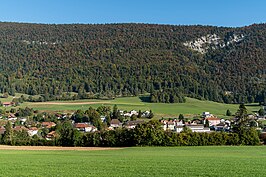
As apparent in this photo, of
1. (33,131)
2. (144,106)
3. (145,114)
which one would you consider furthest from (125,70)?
(33,131)

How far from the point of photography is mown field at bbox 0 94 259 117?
338ft

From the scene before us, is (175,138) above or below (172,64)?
below

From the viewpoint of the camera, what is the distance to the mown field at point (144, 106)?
103m

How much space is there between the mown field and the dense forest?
6498mm

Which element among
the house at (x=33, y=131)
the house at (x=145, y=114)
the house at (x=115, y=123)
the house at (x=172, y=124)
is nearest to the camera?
the house at (x=33, y=131)

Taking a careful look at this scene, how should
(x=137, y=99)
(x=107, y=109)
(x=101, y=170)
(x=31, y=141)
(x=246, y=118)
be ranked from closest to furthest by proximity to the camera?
(x=101, y=170), (x=31, y=141), (x=246, y=118), (x=107, y=109), (x=137, y=99)

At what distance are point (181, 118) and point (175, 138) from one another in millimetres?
43486

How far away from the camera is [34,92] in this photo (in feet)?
429

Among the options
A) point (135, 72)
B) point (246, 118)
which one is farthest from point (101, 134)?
point (135, 72)

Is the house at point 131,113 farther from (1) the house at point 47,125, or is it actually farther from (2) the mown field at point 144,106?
(1) the house at point 47,125

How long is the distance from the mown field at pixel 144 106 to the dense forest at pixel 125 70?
6.50m

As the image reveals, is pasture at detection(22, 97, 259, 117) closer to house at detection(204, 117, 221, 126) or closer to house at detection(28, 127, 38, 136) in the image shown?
house at detection(204, 117, 221, 126)

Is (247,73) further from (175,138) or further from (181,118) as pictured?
(175,138)

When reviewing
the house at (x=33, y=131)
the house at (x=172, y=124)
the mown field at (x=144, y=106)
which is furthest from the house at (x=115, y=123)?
the house at (x=33, y=131)
